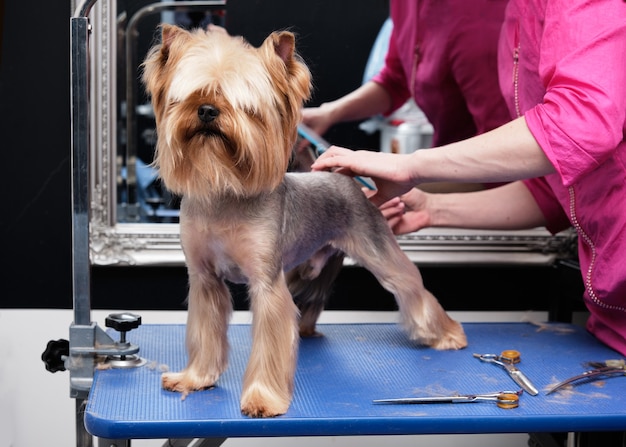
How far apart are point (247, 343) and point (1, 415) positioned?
89 cm

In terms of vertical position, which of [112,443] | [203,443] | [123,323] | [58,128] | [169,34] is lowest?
[203,443]

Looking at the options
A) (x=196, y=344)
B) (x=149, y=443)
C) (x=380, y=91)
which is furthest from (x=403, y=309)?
(x=149, y=443)

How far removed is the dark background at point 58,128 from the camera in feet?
6.67

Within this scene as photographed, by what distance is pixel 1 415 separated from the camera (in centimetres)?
219

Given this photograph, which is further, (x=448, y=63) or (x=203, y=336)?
(x=448, y=63)

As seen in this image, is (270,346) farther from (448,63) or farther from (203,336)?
(448,63)

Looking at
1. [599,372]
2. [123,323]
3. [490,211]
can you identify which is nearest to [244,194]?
[123,323]

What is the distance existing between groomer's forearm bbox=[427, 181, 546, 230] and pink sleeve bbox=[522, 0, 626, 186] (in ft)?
1.71

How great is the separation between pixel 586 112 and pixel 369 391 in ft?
1.84

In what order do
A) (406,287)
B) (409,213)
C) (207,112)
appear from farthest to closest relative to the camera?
(409,213)
(406,287)
(207,112)

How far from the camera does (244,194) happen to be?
1.25 m

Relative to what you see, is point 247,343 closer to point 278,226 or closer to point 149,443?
point 278,226

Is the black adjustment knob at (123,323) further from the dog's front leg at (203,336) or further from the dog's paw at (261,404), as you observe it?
the dog's paw at (261,404)

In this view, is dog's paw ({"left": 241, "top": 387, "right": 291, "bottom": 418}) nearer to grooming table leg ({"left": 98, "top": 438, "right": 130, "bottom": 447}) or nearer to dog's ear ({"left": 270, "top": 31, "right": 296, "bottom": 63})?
grooming table leg ({"left": 98, "top": 438, "right": 130, "bottom": 447})
